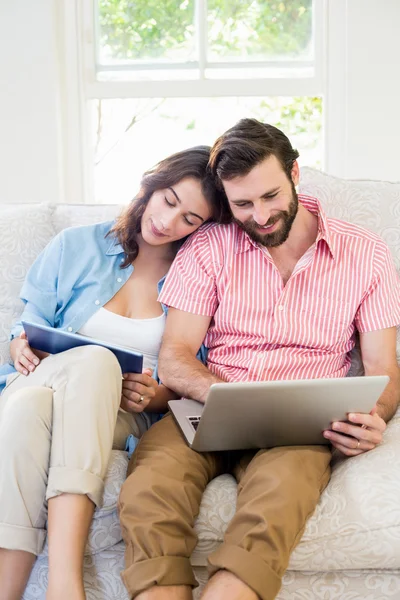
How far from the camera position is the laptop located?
1307 millimetres

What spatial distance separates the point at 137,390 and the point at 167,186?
0.53 meters

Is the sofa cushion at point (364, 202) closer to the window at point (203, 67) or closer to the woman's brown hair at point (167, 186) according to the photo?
the woman's brown hair at point (167, 186)

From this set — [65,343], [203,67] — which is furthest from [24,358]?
[203,67]

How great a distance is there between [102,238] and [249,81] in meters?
1.30

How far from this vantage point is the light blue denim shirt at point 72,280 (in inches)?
73.1

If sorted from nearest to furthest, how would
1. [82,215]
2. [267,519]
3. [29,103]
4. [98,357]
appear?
[267,519], [98,357], [82,215], [29,103]

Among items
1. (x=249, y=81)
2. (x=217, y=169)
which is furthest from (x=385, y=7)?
(x=217, y=169)

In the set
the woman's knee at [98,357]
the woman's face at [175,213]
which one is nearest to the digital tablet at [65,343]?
the woman's knee at [98,357]

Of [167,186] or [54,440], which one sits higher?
[167,186]

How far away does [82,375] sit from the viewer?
4.91 ft

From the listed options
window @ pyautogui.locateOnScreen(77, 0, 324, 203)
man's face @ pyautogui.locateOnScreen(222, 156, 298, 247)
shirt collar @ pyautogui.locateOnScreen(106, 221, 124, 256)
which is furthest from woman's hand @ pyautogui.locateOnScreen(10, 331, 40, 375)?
window @ pyautogui.locateOnScreen(77, 0, 324, 203)

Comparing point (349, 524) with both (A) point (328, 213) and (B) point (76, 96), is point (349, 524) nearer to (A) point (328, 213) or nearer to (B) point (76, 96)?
(A) point (328, 213)

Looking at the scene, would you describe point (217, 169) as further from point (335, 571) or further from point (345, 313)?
point (335, 571)

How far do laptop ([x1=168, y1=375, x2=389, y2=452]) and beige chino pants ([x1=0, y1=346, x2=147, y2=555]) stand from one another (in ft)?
0.67
